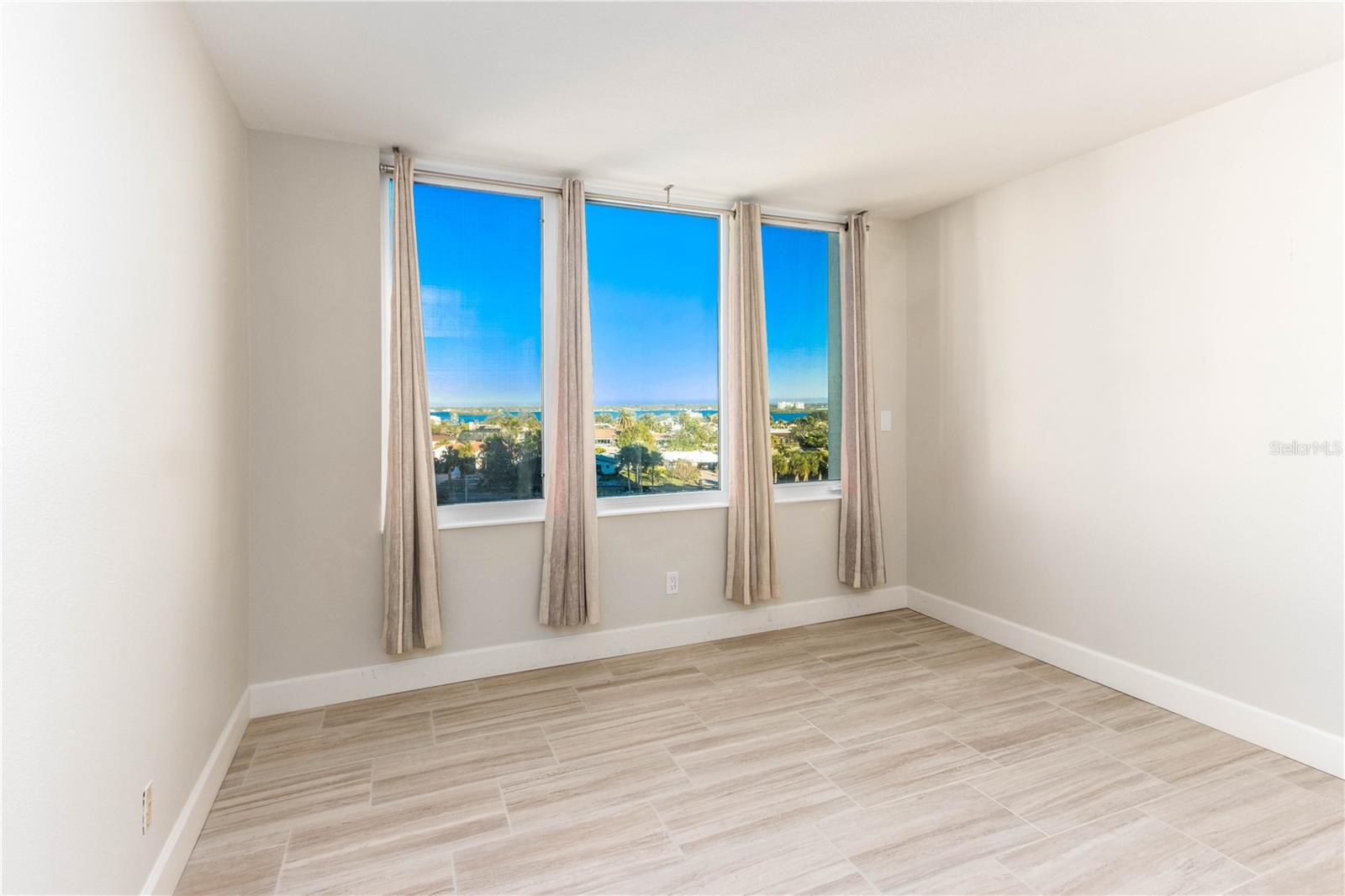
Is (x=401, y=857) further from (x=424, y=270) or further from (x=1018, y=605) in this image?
(x=1018, y=605)

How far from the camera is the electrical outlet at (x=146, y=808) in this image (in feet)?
5.77

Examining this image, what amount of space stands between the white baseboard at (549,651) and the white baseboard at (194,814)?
0.95 ft

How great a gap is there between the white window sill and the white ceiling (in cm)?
174

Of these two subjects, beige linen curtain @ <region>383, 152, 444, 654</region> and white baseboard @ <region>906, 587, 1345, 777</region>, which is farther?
beige linen curtain @ <region>383, 152, 444, 654</region>

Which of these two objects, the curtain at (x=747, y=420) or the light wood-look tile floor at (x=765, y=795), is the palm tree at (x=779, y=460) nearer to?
the curtain at (x=747, y=420)

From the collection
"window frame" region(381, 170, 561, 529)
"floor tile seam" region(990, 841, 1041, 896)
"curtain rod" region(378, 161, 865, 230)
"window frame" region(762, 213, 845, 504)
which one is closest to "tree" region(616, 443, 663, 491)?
"window frame" region(381, 170, 561, 529)

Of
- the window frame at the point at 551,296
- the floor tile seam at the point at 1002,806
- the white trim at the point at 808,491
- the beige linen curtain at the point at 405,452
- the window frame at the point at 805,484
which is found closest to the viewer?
the floor tile seam at the point at 1002,806

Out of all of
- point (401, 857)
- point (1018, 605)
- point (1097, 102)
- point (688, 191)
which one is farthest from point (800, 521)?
point (401, 857)

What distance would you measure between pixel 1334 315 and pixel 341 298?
3984 millimetres

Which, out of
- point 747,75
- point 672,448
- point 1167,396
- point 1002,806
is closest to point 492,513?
point 672,448

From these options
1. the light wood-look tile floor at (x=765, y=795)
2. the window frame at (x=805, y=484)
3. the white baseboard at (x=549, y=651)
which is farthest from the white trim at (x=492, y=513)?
the window frame at (x=805, y=484)

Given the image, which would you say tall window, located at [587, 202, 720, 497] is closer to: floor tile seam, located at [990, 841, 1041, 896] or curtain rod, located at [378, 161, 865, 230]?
curtain rod, located at [378, 161, 865, 230]

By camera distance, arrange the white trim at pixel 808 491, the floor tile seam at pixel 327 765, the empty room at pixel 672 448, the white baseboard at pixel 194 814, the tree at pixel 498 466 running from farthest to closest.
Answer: the white trim at pixel 808 491 < the tree at pixel 498 466 < the floor tile seam at pixel 327 765 < the white baseboard at pixel 194 814 < the empty room at pixel 672 448

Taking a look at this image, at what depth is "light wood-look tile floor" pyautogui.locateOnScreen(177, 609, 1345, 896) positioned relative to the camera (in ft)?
6.62
